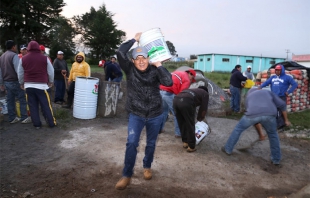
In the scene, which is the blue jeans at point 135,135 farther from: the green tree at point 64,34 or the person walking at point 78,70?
the green tree at point 64,34

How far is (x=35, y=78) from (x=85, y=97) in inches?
55.7

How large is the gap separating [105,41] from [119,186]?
53455 mm

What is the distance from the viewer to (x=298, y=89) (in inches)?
396

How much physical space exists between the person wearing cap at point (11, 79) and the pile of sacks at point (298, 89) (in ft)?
26.8

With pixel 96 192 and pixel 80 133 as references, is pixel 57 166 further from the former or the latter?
pixel 80 133

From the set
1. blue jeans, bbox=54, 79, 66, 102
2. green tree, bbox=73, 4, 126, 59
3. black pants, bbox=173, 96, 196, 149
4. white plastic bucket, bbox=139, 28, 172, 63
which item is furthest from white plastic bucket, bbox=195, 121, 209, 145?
green tree, bbox=73, 4, 126, 59

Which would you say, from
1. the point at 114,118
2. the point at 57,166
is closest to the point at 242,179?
the point at 57,166

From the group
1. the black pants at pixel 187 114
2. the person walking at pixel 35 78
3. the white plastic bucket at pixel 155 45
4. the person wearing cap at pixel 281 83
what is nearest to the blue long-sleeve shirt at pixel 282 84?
the person wearing cap at pixel 281 83

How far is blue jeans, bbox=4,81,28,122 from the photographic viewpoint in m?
6.12

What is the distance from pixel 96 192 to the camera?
3.25 m

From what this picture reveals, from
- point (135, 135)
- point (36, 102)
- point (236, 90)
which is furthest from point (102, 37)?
point (135, 135)

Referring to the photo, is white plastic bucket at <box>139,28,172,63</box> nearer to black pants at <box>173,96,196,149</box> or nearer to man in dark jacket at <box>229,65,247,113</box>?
black pants at <box>173,96,196,149</box>

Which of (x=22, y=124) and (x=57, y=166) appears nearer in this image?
(x=57, y=166)

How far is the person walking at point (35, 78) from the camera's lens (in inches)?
224
